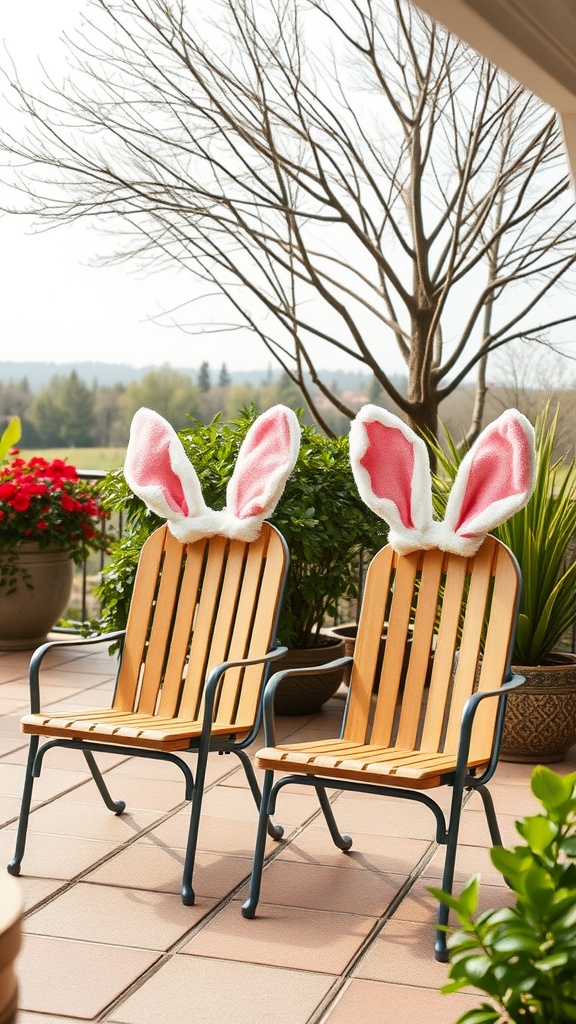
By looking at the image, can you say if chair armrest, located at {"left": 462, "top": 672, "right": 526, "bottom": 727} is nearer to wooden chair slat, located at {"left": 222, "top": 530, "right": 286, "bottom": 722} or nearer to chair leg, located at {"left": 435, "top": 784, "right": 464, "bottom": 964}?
chair leg, located at {"left": 435, "top": 784, "right": 464, "bottom": 964}

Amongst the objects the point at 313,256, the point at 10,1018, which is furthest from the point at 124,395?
the point at 10,1018

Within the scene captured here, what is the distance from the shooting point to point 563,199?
7020 mm

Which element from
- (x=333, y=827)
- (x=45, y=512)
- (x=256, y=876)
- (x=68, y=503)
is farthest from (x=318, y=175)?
(x=256, y=876)

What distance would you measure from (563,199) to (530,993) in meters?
6.40

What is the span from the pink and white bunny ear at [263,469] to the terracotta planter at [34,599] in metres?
2.92

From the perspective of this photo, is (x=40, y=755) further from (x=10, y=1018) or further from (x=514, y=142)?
(x=514, y=142)

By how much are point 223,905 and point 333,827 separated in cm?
47

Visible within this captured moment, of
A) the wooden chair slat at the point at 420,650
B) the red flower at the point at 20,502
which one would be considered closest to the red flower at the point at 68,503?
the red flower at the point at 20,502

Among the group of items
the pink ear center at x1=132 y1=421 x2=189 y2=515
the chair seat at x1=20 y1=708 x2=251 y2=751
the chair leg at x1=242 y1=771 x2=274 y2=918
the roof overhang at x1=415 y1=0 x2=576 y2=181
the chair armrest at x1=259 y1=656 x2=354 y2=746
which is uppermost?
the roof overhang at x1=415 y1=0 x2=576 y2=181

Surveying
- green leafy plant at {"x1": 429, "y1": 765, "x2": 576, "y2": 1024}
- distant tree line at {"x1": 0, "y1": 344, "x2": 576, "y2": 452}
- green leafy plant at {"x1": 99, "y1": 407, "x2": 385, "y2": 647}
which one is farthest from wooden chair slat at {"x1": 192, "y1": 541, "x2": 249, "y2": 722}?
green leafy plant at {"x1": 429, "y1": 765, "x2": 576, "y2": 1024}

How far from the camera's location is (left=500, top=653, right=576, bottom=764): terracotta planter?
13.9 ft

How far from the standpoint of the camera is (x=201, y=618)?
3.52 meters

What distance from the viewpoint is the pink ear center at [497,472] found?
10.1ft

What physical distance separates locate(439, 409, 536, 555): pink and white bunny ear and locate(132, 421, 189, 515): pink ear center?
0.87 meters
